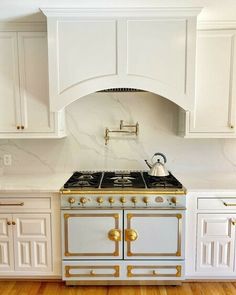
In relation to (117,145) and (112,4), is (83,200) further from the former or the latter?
(112,4)

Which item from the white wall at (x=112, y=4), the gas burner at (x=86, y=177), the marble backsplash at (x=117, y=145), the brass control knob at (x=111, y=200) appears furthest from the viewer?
the marble backsplash at (x=117, y=145)

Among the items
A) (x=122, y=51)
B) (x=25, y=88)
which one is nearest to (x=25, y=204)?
(x=25, y=88)

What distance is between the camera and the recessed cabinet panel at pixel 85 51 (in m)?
2.14

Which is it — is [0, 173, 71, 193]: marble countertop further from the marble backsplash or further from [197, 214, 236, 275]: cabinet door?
[197, 214, 236, 275]: cabinet door

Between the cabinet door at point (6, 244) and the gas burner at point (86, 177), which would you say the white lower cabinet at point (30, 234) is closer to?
the cabinet door at point (6, 244)

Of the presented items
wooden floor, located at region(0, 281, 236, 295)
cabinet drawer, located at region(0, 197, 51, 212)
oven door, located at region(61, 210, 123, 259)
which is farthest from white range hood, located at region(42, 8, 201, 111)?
wooden floor, located at region(0, 281, 236, 295)

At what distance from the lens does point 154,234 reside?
2.14 metres

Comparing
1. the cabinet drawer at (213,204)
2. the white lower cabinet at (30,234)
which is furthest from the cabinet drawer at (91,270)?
the cabinet drawer at (213,204)

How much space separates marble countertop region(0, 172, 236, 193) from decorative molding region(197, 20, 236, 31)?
1.36 metres

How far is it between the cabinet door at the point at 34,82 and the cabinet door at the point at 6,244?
81cm

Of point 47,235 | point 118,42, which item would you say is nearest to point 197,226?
point 47,235

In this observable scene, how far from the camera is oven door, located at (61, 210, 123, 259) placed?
213cm

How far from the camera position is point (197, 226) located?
7.18 ft

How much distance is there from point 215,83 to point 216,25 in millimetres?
496
